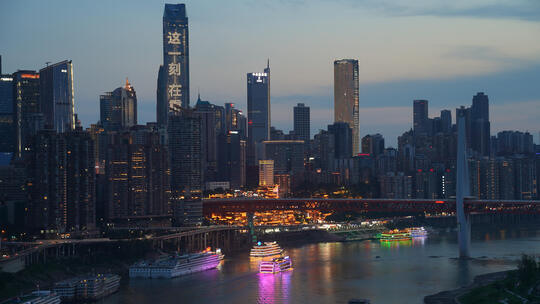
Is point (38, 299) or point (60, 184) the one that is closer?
point (38, 299)

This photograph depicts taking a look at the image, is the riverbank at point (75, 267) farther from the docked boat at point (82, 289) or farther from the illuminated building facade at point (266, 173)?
the illuminated building facade at point (266, 173)

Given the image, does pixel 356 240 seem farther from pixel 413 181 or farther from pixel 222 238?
pixel 413 181

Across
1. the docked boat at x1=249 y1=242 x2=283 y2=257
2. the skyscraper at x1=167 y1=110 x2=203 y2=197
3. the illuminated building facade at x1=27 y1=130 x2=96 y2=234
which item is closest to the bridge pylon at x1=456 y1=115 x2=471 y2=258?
the docked boat at x1=249 y1=242 x2=283 y2=257

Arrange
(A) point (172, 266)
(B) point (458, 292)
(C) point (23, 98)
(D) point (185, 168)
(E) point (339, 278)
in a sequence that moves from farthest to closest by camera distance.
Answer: (C) point (23, 98)
(D) point (185, 168)
(A) point (172, 266)
(E) point (339, 278)
(B) point (458, 292)

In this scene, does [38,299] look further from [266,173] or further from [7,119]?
[266,173]

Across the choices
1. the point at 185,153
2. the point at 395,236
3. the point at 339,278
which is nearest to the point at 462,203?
the point at 339,278

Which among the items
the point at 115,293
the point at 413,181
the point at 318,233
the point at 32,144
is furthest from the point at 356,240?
the point at 413,181

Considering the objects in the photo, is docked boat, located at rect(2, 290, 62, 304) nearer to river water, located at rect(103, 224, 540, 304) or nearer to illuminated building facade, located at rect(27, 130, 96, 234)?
river water, located at rect(103, 224, 540, 304)
